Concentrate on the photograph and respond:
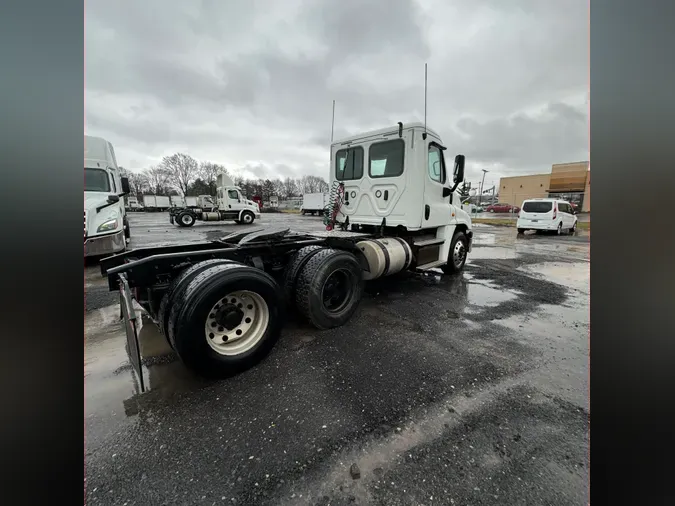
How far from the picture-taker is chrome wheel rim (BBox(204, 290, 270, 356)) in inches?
115

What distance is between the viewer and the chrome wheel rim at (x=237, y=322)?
2.92 meters

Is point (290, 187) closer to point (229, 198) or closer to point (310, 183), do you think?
point (310, 183)

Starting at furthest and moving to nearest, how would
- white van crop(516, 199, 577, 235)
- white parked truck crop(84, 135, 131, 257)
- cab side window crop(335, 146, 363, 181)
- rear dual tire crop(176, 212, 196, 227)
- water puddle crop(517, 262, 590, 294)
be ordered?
rear dual tire crop(176, 212, 196, 227)
white van crop(516, 199, 577, 235)
white parked truck crop(84, 135, 131, 257)
water puddle crop(517, 262, 590, 294)
cab side window crop(335, 146, 363, 181)

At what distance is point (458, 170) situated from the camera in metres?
6.06

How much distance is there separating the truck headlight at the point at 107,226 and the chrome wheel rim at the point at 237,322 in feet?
21.1

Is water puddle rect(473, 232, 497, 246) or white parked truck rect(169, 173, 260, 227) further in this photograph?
white parked truck rect(169, 173, 260, 227)

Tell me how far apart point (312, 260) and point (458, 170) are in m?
3.79

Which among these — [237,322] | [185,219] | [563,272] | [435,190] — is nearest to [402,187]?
[435,190]

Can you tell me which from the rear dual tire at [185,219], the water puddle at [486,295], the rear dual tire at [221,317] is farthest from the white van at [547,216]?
the rear dual tire at [185,219]

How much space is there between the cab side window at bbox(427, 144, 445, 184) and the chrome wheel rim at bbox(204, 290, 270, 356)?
4.05 m

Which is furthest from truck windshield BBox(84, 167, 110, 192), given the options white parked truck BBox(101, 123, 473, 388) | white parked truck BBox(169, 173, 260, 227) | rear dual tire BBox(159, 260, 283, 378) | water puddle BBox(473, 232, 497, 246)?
water puddle BBox(473, 232, 497, 246)

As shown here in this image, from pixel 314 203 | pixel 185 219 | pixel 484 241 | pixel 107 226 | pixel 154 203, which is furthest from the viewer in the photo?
pixel 154 203

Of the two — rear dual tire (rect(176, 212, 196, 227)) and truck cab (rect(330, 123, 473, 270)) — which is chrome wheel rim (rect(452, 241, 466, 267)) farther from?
Result: rear dual tire (rect(176, 212, 196, 227))
